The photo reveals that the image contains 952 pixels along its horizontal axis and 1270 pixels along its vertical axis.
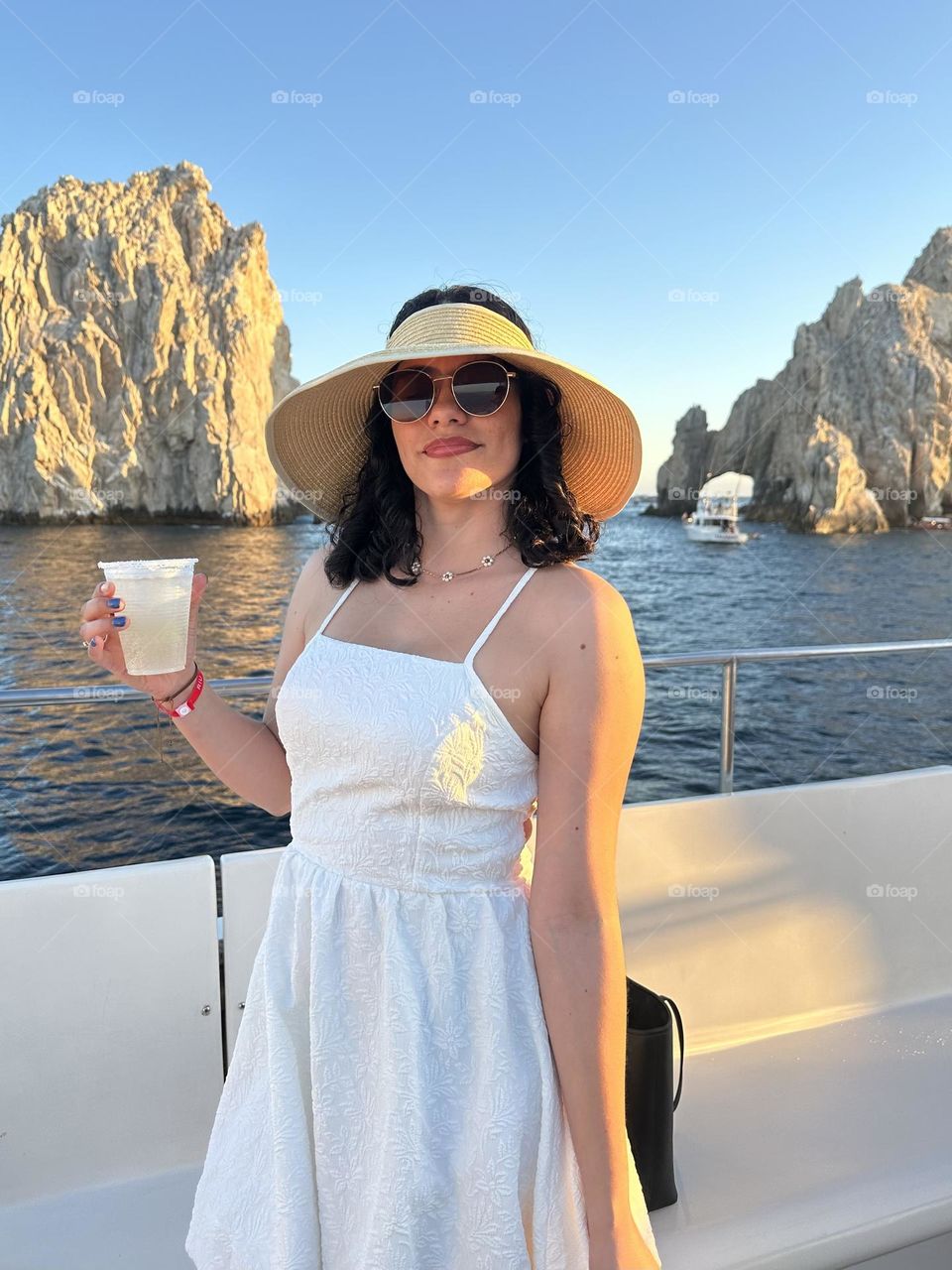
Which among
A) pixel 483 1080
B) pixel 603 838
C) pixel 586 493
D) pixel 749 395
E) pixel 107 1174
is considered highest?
pixel 749 395

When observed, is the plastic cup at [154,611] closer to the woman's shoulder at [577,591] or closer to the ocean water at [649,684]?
the ocean water at [649,684]

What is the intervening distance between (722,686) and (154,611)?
175cm

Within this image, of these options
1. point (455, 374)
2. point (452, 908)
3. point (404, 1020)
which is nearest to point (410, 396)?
point (455, 374)

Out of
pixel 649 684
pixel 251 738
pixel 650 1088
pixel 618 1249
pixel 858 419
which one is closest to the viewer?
pixel 618 1249

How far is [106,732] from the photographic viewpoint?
1842 centimetres

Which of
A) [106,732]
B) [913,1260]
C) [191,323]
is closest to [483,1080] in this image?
[913,1260]

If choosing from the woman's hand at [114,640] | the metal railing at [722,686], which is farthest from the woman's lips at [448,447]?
the metal railing at [722,686]

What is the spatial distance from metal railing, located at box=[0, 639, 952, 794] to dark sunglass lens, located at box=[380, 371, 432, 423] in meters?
0.74

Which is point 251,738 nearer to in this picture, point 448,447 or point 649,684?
point 448,447

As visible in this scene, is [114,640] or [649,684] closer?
[114,640]

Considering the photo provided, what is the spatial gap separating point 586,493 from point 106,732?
18.8 m

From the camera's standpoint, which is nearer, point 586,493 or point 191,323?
point 586,493

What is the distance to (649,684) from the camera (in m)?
21.8

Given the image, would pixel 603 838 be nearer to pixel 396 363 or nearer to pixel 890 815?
pixel 396 363
